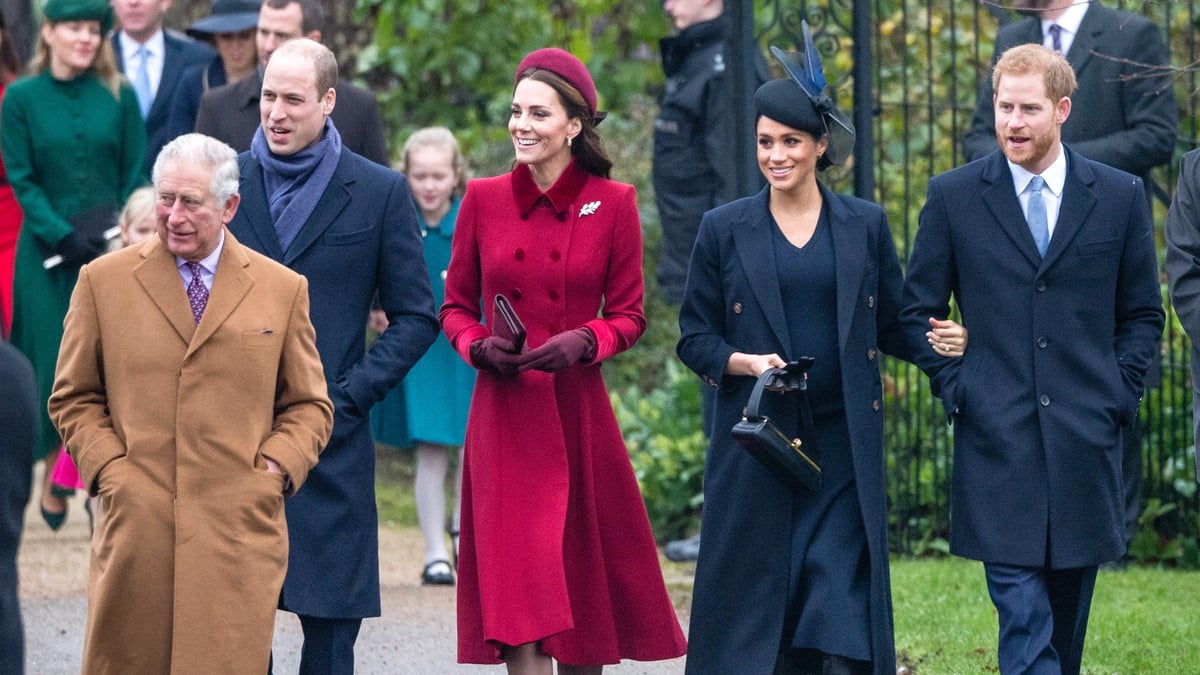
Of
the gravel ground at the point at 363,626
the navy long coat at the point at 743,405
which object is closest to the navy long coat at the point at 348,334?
the navy long coat at the point at 743,405

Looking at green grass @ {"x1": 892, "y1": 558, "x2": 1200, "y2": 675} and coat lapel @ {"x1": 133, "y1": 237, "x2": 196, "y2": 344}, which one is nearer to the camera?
coat lapel @ {"x1": 133, "y1": 237, "x2": 196, "y2": 344}

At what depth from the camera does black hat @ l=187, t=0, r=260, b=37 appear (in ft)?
28.1

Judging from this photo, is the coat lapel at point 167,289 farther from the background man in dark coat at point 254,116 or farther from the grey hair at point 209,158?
the background man in dark coat at point 254,116

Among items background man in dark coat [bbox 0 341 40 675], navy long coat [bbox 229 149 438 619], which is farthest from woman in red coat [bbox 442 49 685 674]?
background man in dark coat [bbox 0 341 40 675]

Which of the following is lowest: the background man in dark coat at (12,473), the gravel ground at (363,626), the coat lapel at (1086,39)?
the gravel ground at (363,626)

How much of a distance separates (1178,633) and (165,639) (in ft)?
12.9

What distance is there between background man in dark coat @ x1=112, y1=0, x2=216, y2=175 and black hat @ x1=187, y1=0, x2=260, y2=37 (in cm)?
64

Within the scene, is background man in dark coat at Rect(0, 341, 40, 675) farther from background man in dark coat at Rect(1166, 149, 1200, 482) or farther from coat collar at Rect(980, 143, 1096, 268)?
background man in dark coat at Rect(1166, 149, 1200, 482)

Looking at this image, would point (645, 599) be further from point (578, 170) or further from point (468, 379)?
point (468, 379)

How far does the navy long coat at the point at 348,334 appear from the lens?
589cm

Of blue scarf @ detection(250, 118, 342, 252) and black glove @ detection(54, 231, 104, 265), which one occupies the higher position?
black glove @ detection(54, 231, 104, 265)

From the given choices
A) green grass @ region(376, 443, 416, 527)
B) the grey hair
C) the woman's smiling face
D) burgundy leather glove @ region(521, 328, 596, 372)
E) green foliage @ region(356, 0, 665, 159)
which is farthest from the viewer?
green foliage @ region(356, 0, 665, 159)

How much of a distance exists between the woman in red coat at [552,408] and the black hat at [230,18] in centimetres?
264

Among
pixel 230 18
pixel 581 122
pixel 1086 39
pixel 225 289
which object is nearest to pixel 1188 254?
pixel 581 122
